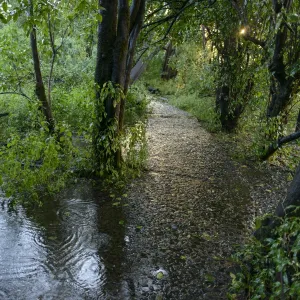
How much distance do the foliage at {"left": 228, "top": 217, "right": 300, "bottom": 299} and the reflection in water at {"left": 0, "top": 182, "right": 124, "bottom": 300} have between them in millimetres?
1187

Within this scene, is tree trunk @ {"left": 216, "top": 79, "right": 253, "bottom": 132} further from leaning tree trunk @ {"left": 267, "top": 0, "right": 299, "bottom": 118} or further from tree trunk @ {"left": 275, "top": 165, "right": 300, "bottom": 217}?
tree trunk @ {"left": 275, "top": 165, "right": 300, "bottom": 217}

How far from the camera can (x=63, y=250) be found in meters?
Answer: 3.73

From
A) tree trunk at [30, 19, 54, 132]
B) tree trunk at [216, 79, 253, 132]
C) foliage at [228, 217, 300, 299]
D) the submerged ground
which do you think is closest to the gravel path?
the submerged ground

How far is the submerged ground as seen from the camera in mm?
3188

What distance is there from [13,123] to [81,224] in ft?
14.7

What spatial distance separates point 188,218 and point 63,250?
68.4 inches

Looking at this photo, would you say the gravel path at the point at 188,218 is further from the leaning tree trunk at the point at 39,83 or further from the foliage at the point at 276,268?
the leaning tree trunk at the point at 39,83

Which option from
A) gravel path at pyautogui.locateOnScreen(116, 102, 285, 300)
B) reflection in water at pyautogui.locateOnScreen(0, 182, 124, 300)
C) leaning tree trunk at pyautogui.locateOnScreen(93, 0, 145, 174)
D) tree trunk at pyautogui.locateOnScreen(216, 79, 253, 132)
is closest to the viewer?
reflection in water at pyautogui.locateOnScreen(0, 182, 124, 300)

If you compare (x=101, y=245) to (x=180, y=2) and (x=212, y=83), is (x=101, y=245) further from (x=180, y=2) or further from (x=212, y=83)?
(x=212, y=83)

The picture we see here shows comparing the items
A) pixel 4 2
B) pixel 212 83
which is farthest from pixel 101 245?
pixel 212 83

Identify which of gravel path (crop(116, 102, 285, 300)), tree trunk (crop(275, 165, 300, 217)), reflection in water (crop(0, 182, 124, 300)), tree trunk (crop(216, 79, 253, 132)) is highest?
tree trunk (crop(216, 79, 253, 132))

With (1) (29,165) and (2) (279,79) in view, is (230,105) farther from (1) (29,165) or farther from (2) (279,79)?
(1) (29,165)

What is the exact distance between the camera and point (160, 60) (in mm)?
26281

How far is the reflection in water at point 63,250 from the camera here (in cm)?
312
